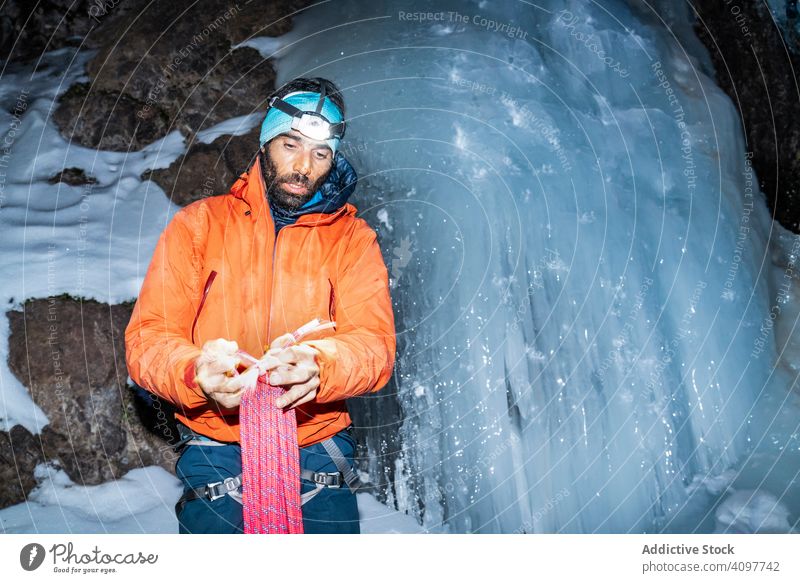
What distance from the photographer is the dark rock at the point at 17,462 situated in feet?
10.2

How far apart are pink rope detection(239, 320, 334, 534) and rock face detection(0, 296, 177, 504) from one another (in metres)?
1.39

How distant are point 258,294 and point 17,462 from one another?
1.65 meters

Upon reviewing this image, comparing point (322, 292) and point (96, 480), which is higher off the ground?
point (322, 292)

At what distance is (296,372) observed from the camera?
6.31 ft

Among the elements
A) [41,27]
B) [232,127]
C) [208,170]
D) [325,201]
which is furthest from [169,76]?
[325,201]

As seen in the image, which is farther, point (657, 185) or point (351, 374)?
point (657, 185)

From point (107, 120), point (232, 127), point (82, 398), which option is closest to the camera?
point (82, 398)

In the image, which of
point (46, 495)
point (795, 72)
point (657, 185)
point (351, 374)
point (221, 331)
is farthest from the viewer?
point (795, 72)

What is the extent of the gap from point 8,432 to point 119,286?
74 centimetres

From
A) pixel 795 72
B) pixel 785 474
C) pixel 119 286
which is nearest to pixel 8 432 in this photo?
pixel 119 286

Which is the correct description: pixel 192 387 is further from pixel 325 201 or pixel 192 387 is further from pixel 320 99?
pixel 320 99

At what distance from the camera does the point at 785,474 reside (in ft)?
11.7

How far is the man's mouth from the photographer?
89.1 inches

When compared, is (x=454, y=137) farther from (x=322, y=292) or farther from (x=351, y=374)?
(x=351, y=374)
